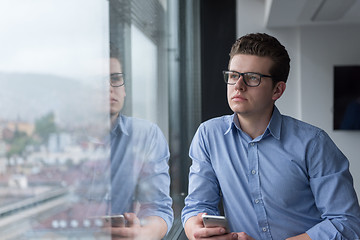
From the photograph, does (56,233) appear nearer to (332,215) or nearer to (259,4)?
(332,215)

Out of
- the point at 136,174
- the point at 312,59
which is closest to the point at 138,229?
the point at 136,174

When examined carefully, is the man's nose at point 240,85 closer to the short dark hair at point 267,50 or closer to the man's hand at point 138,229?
the short dark hair at point 267,50

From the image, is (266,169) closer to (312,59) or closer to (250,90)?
(250,90)

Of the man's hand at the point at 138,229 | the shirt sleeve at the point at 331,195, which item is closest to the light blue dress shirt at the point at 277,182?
the shirt sleeve at the point at 331,195

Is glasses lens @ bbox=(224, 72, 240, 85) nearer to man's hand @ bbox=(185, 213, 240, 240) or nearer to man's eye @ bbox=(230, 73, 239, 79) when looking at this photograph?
man's eye @ bbox=(230, 73, 239, 79)

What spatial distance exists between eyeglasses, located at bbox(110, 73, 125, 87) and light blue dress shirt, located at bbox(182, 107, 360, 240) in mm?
600

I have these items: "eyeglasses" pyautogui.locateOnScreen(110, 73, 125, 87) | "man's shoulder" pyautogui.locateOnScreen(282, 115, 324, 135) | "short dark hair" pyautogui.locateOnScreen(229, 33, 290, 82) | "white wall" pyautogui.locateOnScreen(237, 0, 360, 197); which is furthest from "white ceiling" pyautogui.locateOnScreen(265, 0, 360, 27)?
"eyeglasses" pyautogui.locateOnScreen(110, 73, 125, 87)

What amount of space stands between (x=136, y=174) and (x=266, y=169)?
0.51 m

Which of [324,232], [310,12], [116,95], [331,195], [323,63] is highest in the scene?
[310,12]

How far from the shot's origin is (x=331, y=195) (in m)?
1.49

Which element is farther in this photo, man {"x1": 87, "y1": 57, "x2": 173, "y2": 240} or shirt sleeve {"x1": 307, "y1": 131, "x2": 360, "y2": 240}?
shirt sleeve {"x1": 307, "y1": 131, "x2": 360, "y2": 240}

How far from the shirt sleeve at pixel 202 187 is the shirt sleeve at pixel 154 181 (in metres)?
0.14

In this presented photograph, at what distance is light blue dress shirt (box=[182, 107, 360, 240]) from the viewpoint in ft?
4.92

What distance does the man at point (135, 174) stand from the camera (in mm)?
1146
